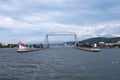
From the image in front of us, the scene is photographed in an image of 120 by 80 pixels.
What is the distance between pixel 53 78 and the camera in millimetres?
30406

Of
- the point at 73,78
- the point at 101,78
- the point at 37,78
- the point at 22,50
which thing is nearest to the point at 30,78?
the point at 37,78

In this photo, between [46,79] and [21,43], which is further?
[21,43]

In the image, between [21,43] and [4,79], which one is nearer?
[4,79]

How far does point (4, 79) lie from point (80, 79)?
28.0 ft

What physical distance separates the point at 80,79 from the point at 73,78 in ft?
3.66

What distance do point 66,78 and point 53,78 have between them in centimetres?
149

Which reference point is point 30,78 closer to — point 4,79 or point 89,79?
point 4,79

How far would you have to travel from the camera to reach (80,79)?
29281 millimetres

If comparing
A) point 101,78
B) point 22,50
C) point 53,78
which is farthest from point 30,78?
point 22,50

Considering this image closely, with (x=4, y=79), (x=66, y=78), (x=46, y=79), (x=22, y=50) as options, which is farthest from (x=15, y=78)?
(x=22, y=50)

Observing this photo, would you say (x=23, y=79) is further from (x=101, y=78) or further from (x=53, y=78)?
(x=101, y=78)

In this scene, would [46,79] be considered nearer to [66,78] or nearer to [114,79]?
[66,78]

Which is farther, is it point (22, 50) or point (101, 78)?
point (22, 50)

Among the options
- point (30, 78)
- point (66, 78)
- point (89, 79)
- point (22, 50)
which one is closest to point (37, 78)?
point (30, 78)
